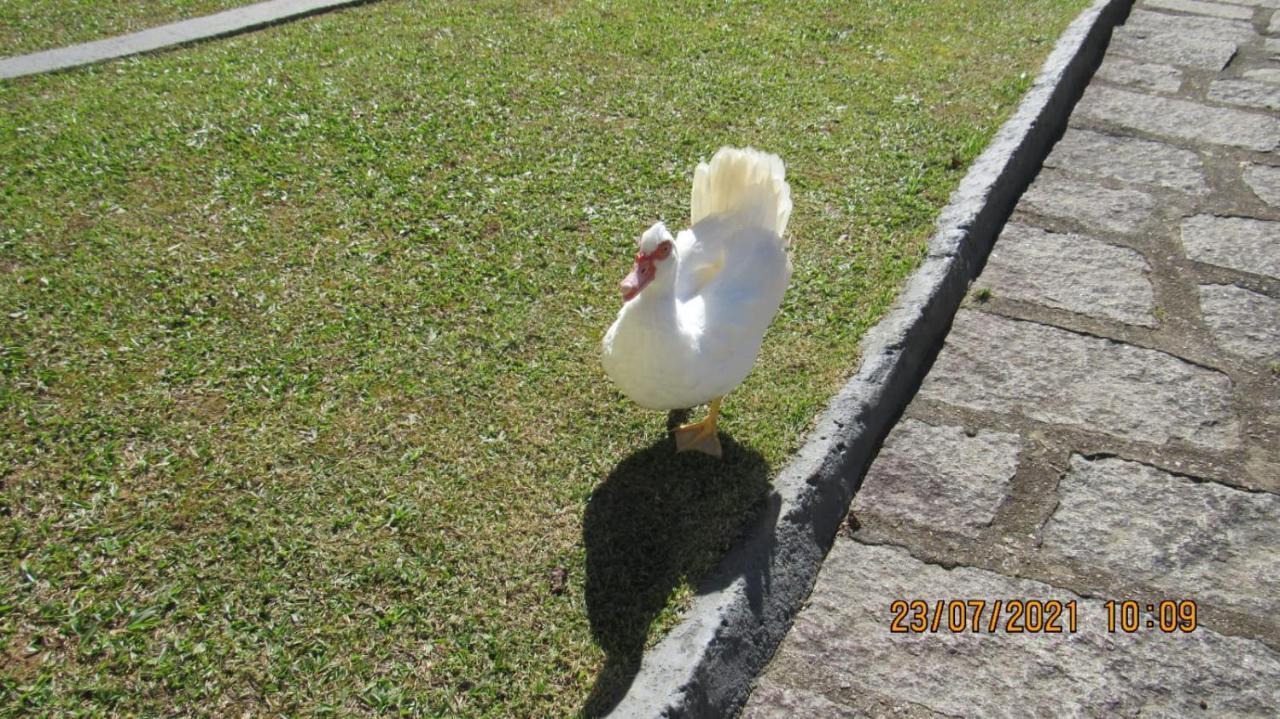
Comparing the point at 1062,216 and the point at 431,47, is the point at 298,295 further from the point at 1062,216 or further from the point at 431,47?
the point at 1062,216

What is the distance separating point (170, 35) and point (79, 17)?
0.80 metres

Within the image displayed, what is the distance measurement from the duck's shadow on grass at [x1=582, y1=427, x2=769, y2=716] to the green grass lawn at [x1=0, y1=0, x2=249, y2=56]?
17.9 ft

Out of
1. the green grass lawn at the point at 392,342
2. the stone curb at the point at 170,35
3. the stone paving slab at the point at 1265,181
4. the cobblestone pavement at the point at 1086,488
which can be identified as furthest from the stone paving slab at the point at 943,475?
the stone curb at the point at 170,35

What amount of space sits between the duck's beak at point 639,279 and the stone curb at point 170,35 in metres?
4.94

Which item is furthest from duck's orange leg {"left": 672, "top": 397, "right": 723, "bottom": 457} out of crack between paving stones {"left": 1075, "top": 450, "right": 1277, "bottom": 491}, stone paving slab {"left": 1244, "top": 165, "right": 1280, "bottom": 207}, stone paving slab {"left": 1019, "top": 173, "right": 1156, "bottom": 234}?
stone paving slab {"left": 1244, "top": 165, "right": 1280, "bottom": 207}

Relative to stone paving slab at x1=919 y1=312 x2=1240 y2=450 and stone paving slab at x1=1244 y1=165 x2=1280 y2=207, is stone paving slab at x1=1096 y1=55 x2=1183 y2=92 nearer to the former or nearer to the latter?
stone paving slab at x1=1244 y1=165 x2=1280 y2=207

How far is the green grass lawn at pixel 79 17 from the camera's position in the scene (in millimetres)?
6312

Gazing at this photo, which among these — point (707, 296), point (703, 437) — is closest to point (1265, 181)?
point (707, 296)

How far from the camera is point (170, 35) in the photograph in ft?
21.3

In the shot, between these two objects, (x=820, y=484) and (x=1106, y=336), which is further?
(x=1106, y=336)

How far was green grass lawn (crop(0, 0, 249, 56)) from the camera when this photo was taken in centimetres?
631

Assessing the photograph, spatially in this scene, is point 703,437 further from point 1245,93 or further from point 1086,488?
point 1245,93

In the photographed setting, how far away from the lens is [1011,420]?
12.6ft

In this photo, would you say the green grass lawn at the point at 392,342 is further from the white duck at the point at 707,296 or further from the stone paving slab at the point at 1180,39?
the stone paving slab at the point at 1180,39
